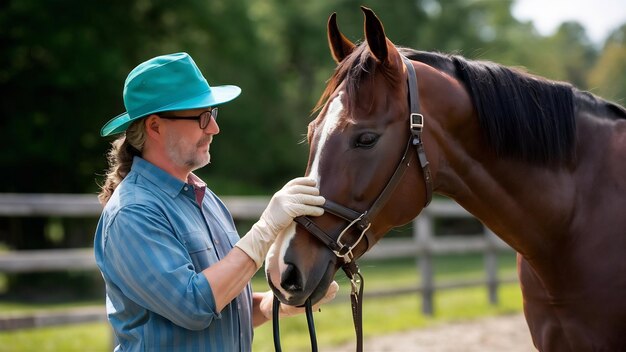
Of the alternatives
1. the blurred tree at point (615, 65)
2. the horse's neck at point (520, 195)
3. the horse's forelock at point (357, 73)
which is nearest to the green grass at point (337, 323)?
the horse's neck at point (520, 195)

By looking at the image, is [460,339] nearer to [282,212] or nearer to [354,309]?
[354,309]

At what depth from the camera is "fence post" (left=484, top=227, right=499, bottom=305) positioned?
379 inches

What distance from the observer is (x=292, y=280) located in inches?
87.1

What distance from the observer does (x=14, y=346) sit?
6.68 metres

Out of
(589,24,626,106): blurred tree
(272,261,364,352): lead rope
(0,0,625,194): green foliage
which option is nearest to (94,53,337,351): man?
(272,261,364,352): lead rope

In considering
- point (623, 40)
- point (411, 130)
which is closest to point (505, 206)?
point (411, 130)

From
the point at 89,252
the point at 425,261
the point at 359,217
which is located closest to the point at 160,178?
the point at 359,217

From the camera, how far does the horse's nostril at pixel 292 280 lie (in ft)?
7.20

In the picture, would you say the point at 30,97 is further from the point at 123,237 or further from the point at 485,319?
the point at 123,237

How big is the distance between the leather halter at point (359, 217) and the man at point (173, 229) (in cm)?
9

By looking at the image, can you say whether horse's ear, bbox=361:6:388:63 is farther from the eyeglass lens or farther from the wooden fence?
the wooden fence

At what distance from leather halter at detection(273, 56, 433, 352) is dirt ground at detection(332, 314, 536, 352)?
13.3 ft

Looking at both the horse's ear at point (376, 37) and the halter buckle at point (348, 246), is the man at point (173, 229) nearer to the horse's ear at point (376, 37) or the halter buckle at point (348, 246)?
the halter buckle at point (348, 246)

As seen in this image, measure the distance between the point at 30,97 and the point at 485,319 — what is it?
11.1 meters
